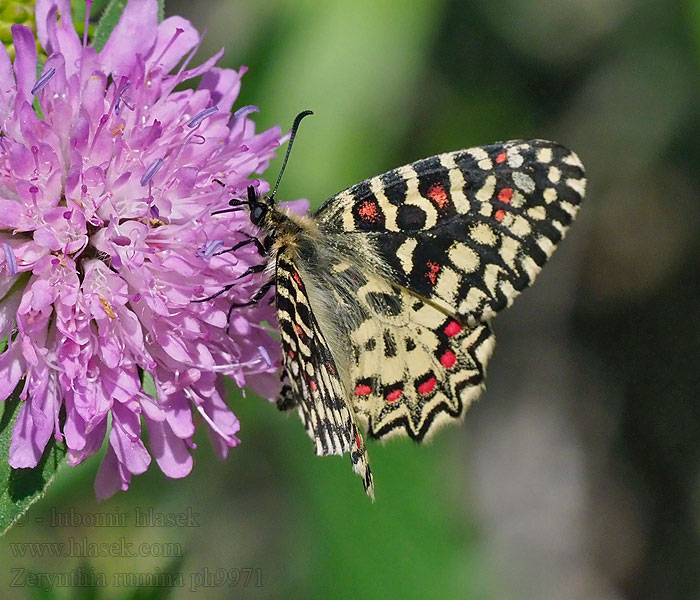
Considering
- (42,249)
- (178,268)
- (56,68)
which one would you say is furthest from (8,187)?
(178,268)

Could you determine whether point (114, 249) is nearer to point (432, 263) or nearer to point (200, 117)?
point (200, 117)

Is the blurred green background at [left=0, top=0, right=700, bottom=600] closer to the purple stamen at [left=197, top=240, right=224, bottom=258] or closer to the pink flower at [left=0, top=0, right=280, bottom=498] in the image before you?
the pink flower at [left=0, top=0, right=280, bottom=498]

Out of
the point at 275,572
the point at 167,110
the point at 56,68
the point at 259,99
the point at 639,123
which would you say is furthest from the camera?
the point at 639,123

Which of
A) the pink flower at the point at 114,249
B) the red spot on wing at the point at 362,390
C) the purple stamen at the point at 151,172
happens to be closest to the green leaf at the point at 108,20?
the pink flower at the point at 114,249

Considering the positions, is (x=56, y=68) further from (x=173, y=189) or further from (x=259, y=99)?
(x=259, y=99)

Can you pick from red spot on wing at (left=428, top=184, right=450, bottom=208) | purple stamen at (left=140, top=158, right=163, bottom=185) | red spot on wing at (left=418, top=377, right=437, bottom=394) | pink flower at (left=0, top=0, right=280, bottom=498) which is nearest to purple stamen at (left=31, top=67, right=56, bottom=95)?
pink flower at (left=0, top=0, right=280, bottom=498)

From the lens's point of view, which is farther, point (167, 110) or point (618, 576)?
point (618, 576)

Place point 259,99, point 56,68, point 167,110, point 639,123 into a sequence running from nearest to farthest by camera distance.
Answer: point 56,68 < point 167,110 < point 259,99 < point 639,123
